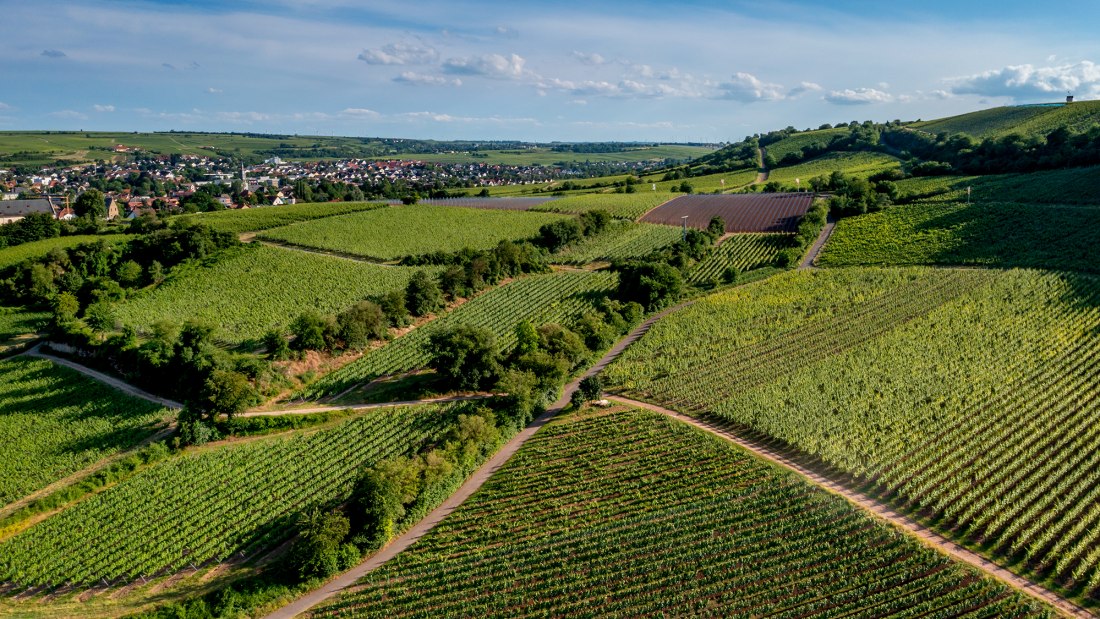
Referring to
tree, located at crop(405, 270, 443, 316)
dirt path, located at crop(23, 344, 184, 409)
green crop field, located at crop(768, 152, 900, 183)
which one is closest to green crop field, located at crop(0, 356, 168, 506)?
dirt path, located at crop(23, 344, 184, 409)

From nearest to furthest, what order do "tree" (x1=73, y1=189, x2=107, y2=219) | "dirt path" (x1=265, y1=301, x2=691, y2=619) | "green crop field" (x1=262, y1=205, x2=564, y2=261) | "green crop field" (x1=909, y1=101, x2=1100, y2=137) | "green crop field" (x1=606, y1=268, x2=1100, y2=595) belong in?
1. "dirt path" (x1=265, y1=301, x2=691, y2=619)
2. "green crop field" (x1=606, y1=268, x2=1100, y2=595)
3. "green crop field" (x1=262, y1=205, x2=564, y2=261)
4. "green crop field" (x1=909, y1=101, x2=1100, y2=137)
5. "tree" (x1=73, y1=189, x2=107, y2=219)

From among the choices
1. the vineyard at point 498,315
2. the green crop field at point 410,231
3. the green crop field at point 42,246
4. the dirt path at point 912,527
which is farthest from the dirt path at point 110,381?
the dirt path at point 912,527

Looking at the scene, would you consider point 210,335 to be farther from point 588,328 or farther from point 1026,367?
point 1026,367

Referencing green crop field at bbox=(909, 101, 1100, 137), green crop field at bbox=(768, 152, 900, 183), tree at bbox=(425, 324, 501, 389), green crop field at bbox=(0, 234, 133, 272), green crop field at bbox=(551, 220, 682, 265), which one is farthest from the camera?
green crop field at bbox=(768, 152, 900, 183)

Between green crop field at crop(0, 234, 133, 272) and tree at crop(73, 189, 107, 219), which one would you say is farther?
tree at crop(73, 189, 107, 219)

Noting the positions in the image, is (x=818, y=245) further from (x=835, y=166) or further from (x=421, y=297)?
(x=835, y=166)

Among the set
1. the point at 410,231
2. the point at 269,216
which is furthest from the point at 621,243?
the point at 269,216

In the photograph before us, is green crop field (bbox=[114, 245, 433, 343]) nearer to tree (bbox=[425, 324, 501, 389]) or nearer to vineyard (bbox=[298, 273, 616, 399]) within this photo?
vineyard (bbox=[298, 273, 616, 399])
